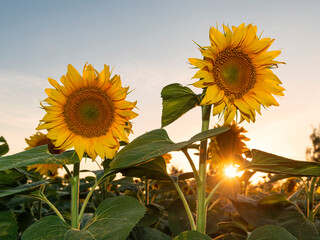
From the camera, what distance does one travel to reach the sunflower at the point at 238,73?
5.19 feet

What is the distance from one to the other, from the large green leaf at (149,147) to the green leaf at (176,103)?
0.08 metres

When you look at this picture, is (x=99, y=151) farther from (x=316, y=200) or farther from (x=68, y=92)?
(x=316, y=200)

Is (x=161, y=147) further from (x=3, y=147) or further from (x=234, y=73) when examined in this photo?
(x=3, y=147)

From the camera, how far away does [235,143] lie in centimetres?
268

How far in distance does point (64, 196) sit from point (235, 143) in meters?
1.41

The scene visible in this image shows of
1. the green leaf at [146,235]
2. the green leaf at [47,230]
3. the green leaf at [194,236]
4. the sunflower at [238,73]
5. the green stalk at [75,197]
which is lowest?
the green leaf at [146,235]

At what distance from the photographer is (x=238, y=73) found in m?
1.74

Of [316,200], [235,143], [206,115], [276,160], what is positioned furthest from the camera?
[316,200]

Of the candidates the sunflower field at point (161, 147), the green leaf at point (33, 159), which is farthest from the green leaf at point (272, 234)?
the green leaf at point (33, 159)

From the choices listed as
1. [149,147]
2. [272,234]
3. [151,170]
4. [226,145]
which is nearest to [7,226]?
[151,170]

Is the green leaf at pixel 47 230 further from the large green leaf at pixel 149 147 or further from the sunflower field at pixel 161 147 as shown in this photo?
the large green leaf at pixel 149 147

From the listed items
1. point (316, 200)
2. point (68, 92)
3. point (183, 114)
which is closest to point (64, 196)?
point (68, 92)

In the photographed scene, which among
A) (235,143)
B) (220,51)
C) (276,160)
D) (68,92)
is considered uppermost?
(220,51)

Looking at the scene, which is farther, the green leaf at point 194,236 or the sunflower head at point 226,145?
the sunflower head at point 226,145
